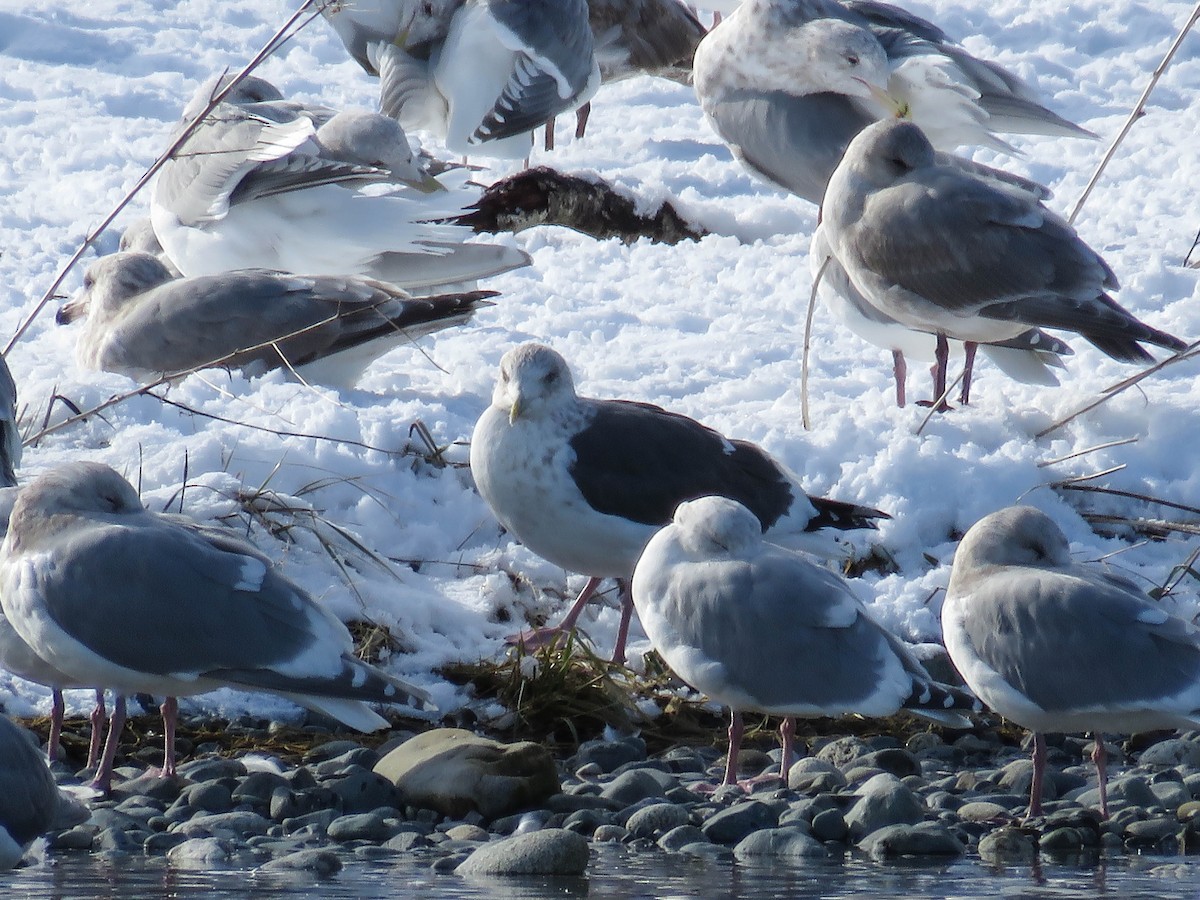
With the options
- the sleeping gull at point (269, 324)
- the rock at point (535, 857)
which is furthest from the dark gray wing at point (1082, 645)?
the sleeping gull at point (269, 324)

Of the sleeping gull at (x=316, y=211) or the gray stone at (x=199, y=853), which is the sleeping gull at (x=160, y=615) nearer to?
the gray stone at (x=199, y=853)

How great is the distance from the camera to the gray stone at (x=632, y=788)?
16.7 ft

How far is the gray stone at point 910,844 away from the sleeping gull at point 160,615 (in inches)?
52.0

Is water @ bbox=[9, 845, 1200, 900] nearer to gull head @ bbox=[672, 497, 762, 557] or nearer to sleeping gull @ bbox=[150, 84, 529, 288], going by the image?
gull head @ bbox=[672, 497, 762, 557]

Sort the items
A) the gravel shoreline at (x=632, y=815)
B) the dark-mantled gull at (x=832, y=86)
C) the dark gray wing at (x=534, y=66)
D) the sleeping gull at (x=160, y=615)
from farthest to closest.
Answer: the dark gray wing at (x=534, y=66)
the dark-mantled gull at (x=832, y=86)
the sleeping gull at (x=160, y=615)
the gravel shoreline at (x=632, y=815)

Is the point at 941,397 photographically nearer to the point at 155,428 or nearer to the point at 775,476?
the point at 775,476

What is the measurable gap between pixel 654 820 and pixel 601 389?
3621mm

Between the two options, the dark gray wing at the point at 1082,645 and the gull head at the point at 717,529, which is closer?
the dark gray wing at the point at 1082,645

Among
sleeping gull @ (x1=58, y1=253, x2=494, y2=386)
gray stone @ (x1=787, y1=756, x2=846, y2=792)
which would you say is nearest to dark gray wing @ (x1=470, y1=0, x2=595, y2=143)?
sleeping gull @ (x1=58, y1=253, x2=494, y2=386)

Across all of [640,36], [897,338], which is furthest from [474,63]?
[897,338]

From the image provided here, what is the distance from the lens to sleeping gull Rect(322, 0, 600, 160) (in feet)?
36.3

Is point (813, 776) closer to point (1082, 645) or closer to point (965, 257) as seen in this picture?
point (1082, 645)

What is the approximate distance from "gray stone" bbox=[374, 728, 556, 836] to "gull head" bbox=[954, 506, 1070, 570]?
1.29 meters

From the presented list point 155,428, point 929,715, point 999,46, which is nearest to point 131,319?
point 155,428
